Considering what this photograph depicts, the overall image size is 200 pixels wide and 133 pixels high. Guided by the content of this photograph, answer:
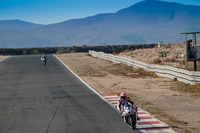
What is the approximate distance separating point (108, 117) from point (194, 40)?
48.1 ft

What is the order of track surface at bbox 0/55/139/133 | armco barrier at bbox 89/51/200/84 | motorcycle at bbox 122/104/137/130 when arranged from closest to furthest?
motorcycle at bbox 122/104/137/130
track surface at bbox 0/55/139/133
armco barrier at bbox 89/51/200/84

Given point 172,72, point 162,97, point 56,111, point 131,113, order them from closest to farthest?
point 131,113 → point 56,111 → point 162,97 → point 172,72

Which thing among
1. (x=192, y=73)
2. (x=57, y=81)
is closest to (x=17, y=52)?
(x=57, y=81)

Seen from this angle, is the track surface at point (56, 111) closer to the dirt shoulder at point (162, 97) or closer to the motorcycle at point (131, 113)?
the motorcycle at point (131, 113)

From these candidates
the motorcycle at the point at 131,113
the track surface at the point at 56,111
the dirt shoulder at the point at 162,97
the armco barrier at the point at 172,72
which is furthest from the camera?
the armco barrier at the point at 172,72

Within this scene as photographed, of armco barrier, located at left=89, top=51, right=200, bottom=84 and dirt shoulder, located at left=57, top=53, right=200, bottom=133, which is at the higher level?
armco barrier, located at left=89, top=51, right=200, bottom=84

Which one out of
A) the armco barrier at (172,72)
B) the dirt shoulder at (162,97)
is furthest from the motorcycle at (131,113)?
the armco barrier at (172,72)

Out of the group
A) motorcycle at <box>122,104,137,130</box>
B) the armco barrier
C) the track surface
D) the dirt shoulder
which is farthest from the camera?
the armco barrier

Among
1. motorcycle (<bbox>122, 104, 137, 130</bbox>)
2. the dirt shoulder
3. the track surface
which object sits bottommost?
the dirt shoulder

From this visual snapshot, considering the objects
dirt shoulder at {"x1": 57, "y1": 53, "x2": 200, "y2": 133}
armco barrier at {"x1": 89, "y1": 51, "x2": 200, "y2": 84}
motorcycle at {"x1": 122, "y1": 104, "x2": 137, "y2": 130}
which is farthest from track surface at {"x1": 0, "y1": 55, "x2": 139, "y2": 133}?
armco barrier at {"x1": 89, "y1": 51, "x2": 200, "y2": 84}

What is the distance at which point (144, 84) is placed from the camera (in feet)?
78.7

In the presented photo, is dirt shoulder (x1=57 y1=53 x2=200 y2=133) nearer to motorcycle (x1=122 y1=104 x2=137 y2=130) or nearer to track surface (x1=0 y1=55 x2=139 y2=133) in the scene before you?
motorcycle (x1=122 y1=104 x2=137 y2=130)

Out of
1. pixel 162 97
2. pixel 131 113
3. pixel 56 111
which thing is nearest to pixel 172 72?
pixel 162 97

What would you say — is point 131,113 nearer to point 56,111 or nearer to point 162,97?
point 56,111
